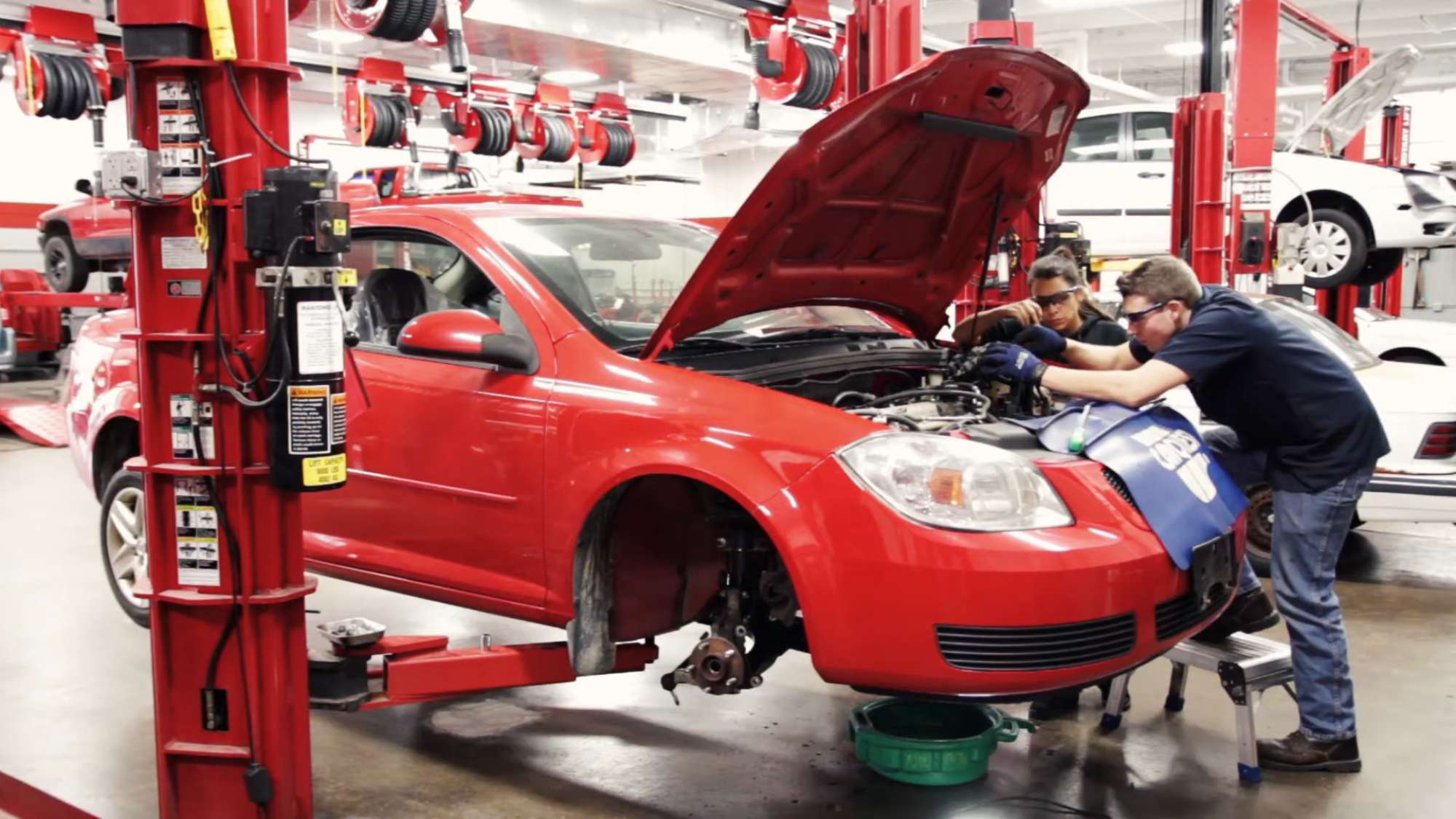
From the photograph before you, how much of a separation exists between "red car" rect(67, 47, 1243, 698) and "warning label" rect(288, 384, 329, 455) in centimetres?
46

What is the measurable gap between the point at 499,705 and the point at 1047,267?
7.59ft

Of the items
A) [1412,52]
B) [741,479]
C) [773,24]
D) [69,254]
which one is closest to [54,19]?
[69,254]

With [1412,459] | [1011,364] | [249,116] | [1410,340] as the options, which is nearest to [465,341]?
[249,116]

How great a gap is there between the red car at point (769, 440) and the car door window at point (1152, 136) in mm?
7235

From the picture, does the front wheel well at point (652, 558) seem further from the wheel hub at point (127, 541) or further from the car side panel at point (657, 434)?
the wheel hub at point (127, 541)

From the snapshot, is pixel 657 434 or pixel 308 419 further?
pixel 657 434

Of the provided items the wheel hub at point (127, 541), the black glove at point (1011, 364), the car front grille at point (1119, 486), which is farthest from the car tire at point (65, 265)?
the car front grille at point (1119, 486)

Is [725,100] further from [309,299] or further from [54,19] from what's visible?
[309,299]

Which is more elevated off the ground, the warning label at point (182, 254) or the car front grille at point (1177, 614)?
the warning label at point (182, 254)

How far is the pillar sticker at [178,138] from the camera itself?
2.69 metres

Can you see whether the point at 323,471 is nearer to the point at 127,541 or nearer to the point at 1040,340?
the point at 1040,340

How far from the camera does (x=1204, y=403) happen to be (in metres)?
3.46

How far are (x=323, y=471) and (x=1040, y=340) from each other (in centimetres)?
203

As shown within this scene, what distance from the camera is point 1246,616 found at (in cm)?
367
